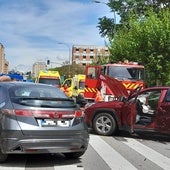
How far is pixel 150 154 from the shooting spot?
1014cm

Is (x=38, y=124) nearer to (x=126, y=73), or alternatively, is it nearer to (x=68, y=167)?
(x=68, y=167)

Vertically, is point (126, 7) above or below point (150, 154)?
above

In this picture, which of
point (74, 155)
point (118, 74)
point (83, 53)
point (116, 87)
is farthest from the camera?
point (83, 53)

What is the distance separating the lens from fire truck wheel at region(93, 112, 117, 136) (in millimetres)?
12977

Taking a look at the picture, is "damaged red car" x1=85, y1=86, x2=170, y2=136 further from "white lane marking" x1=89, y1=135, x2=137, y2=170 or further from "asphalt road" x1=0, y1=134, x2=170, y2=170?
"white lane marking" x1=89, y1=135, x2=137, y2=170

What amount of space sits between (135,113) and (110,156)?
2803 mm

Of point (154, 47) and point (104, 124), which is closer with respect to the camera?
point (104, 124)

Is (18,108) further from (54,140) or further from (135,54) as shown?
(135,54)

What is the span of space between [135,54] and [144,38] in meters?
1.66

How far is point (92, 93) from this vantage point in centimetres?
2256

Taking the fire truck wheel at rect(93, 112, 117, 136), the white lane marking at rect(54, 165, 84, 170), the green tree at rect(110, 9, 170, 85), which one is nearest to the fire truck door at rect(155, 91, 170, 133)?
the fire truck wheel at rect(93, 112, 117, 136)

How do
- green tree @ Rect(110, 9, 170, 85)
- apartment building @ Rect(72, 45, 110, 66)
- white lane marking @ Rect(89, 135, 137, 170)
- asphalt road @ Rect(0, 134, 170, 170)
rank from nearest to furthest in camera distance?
asphalt road @ Rect(0, 134, 170, 170)
white lane marking @ Rect(89, 135, 137, 170)
green tree @ Rect(110, 9, 170, 85)
apartment building @ Rect(72, 45, 110, 66)

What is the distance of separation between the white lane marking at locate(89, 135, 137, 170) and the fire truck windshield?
9192mm

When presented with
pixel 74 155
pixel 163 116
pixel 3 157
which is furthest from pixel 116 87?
pixel 3 157
